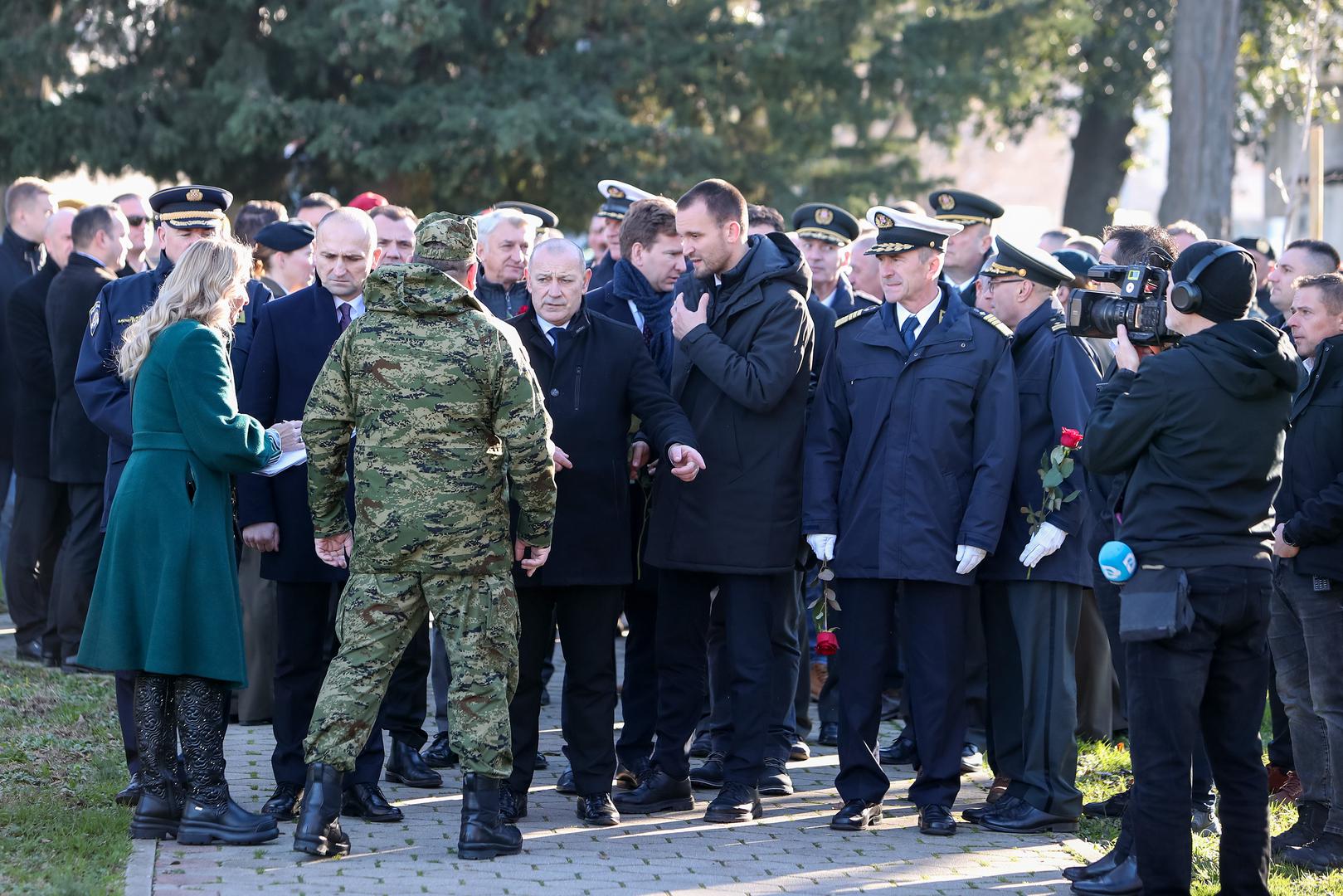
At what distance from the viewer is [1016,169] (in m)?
75.1

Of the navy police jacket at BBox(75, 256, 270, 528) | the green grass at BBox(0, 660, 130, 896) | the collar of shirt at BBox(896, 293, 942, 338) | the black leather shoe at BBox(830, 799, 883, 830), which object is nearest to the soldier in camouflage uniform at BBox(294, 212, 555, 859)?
the green grass at BBox(0, 660, 130, 896)

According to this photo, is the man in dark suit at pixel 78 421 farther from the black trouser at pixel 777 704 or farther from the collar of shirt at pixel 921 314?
the collar of shirt at pixel 921 314

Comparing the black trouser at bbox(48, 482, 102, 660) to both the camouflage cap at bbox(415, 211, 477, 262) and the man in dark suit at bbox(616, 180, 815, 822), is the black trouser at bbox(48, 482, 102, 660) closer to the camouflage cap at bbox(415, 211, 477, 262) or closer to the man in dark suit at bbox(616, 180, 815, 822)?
the man in dark suit at bbox(616, 180, 815, 822)

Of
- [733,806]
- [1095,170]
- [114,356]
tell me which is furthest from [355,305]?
[1095,170]

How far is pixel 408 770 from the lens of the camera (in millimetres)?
6621

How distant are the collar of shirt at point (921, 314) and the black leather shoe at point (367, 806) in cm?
273

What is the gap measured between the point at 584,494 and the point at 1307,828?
117 inches

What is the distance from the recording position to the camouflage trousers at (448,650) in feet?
17.2

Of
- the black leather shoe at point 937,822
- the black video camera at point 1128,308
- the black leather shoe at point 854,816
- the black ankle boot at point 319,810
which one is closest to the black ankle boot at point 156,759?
the black ankle boot at point 319,810

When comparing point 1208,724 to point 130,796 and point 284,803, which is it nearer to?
point 284,803

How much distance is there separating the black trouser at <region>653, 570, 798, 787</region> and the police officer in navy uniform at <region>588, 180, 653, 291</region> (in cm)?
262

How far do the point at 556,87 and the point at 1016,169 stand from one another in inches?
2473

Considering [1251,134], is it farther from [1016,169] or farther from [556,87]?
[1016,169]

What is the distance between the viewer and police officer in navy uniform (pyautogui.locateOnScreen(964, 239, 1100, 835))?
6133 mm
